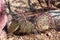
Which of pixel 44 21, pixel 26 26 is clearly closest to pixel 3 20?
pixel 26 26

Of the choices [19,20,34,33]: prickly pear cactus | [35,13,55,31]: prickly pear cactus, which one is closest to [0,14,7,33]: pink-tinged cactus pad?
[19,20,34,33]: prickly pear cactus

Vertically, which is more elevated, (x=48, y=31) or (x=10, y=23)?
(x=10, y=23)

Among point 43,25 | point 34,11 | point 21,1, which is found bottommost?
point 43,25

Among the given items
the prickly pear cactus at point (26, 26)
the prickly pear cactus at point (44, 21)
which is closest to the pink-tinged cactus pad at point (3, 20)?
the prickly pear cactus at point (26, 26)

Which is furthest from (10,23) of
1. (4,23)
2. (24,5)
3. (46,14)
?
(46,14)

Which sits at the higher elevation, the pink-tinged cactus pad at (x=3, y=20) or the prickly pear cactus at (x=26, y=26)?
the pink-tinged cactus pad at (x=3, y=20)

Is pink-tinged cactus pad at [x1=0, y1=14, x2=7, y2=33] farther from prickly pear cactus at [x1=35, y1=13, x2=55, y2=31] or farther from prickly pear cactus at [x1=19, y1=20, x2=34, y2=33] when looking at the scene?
prickly pear cactus at [x1=35, y1=13, x2=55, y2=31]

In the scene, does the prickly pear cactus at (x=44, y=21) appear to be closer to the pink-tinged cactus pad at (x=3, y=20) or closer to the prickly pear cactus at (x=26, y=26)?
the prickly pear cactus at (x=26, y=26)

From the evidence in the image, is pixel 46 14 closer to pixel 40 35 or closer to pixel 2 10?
pixel 40 35

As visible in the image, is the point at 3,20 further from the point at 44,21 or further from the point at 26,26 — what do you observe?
the point at 44,21
